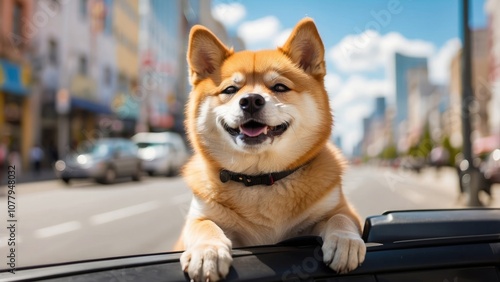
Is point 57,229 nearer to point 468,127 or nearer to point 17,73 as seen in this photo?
point 468,127

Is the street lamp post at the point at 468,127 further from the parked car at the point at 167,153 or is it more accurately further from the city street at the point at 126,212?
the parked car at the point at 167,153

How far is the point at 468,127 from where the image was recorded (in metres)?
7.55

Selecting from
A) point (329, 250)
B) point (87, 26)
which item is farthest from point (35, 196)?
point (87, 26)

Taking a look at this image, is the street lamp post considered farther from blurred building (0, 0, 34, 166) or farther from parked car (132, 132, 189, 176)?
blurred building (0, 0, 34, 166)

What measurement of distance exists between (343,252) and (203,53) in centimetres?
84

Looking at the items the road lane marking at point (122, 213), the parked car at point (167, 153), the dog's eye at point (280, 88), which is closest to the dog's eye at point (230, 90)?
the dog's eye at point (280, 88)

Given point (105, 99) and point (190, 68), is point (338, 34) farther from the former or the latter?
point (105, 99)

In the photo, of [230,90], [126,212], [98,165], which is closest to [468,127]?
[126,212]

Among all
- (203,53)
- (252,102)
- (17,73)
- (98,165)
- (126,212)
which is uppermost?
(17,73)

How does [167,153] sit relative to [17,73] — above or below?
below

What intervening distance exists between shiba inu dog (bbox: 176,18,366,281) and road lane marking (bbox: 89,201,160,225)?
490 cm

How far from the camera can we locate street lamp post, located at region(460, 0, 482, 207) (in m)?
6.02

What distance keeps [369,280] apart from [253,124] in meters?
0.62

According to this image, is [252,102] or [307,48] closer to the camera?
[252,102]
